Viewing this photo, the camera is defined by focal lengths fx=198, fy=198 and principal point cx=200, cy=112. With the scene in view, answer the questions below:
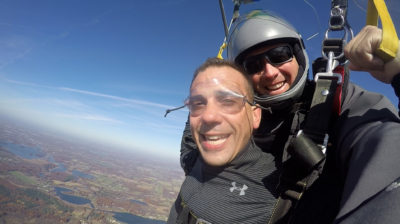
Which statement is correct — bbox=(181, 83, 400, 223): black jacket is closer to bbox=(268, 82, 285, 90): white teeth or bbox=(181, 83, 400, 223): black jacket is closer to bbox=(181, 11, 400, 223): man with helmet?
bbox=(181, 11, 400, 223): man with helmet

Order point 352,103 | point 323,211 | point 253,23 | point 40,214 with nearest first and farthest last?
point 323,211 < point 352,103 < point 253,23 < point 40,214

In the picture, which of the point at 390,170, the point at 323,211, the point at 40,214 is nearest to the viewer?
the point at 390,170

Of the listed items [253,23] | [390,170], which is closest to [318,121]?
[390,170]

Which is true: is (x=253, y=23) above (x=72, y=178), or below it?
above

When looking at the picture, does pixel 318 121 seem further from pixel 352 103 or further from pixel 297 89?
pixel 297 89

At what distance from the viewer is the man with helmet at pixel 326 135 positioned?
646mm

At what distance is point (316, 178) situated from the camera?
1117 millimetres

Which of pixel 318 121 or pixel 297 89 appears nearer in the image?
pixel 318 121

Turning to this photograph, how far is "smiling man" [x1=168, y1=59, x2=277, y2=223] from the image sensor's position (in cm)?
136

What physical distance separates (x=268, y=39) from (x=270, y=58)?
0.18m

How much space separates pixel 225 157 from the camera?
1.54 m

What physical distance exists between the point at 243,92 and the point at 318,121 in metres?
0.68

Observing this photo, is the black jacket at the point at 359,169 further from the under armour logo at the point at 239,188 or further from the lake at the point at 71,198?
the lake at the point at 71,198

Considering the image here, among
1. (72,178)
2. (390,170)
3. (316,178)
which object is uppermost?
(390,170)
